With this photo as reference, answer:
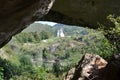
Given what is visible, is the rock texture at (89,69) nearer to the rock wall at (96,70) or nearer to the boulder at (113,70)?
the rock wall at (96,70)

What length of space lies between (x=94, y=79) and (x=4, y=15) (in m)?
3.50

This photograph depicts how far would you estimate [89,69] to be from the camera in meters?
9.19

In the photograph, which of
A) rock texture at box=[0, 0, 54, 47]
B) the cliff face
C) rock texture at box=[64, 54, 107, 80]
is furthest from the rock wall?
the cliff face

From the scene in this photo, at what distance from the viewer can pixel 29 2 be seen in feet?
19.4

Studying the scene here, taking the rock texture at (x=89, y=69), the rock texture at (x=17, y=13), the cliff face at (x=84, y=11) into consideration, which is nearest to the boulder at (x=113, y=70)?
the rock texture at (x=89, y=69)

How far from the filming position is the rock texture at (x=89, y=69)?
8859 millimetres

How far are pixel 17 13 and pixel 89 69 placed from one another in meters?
3.73

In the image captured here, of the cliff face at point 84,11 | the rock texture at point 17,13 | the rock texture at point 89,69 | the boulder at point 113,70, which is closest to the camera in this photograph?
the rock texture at point 17,13

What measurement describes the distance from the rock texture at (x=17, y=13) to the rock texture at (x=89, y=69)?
2.90 metres

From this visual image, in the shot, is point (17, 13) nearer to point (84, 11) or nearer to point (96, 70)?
point (96, 70)

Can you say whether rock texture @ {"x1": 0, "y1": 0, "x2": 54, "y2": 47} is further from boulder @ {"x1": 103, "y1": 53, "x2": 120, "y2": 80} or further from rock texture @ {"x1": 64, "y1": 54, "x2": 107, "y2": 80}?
rock texture @ {"x1": 64, "y1": 54, "x2": 107, "y2": 80}

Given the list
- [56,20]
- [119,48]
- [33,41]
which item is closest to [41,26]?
[33,41]

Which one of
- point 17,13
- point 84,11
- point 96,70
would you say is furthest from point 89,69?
point 84,11

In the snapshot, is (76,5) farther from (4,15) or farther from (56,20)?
(4,15)
